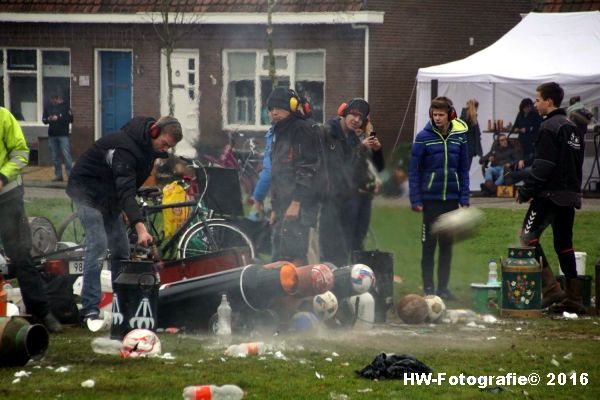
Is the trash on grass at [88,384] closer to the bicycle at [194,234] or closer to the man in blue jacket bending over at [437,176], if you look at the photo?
the bicycle at [194,234]

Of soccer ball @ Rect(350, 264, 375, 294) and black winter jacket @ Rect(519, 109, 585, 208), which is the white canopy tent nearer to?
black winter jacket @ Rect(519, 109, 585, 208)

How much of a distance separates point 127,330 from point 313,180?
3033mm

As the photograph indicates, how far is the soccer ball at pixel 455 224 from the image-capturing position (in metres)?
12.5

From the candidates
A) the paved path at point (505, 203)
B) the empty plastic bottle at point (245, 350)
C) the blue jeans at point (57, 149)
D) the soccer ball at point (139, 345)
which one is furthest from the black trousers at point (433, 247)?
the blue jeans at point (57, 149)

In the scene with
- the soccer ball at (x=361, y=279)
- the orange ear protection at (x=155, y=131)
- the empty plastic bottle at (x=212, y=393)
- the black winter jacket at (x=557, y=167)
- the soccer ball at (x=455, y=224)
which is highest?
the orange ear protection at (x=155, y=131)

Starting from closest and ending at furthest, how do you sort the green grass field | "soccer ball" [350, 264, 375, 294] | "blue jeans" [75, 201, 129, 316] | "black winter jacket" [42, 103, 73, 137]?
1. the green grass field
2. "blue jeans" [75, 201, 129, 316]
3. "soccer ball" [350, 264, 375, 294]
4. "black winter jacket" [42, 103, 73, 137]

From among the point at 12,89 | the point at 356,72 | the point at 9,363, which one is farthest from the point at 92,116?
the point at 9,363

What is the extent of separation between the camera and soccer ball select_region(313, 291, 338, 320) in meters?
10.4

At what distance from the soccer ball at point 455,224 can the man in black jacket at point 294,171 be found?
4.58 ft

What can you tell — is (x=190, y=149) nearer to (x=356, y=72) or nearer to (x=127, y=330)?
(x=356, y=72)

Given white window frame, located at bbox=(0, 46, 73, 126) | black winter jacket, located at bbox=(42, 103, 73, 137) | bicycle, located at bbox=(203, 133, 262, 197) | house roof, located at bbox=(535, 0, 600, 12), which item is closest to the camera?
bicycle, located at bbox=(203, 133, 262, 197)

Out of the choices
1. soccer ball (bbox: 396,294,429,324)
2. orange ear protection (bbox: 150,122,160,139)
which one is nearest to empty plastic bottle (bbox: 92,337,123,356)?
orange ear protection (bbox: 150,122,160,139)

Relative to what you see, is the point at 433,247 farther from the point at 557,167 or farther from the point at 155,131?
the point at 155,131

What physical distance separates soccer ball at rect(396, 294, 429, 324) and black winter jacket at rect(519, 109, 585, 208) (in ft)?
5.62
